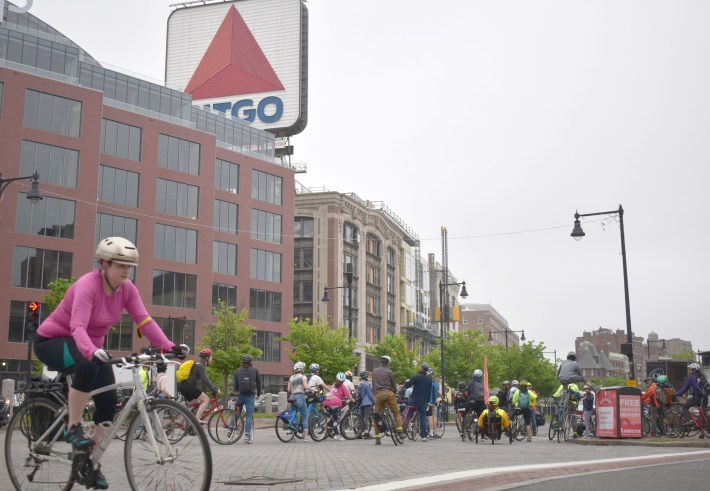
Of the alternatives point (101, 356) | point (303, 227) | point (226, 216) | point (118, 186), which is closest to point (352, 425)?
point (101, 356)

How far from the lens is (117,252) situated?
545cm

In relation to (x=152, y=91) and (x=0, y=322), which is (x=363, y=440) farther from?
(x=152, y=91)

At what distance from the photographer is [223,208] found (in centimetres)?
6400

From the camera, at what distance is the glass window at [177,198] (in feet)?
189

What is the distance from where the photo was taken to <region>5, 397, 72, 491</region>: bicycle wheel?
18.2 ft

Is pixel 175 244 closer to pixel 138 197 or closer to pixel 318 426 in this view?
pixel 138 197

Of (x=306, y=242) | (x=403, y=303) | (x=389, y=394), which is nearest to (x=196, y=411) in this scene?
(x=389, y=394)

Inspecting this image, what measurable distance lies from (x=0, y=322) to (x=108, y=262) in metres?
45.6

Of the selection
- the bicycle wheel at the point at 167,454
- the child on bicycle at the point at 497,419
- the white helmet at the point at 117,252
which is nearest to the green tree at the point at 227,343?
the child on bicycle at the point at 497,419

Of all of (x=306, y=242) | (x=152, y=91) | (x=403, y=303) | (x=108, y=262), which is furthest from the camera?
(x=403, y=303)

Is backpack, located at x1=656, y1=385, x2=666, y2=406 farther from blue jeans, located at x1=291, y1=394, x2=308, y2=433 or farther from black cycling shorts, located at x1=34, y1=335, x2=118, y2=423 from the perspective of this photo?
black cycling shorts, located at x1=34, y1=335, x2=118, y2=423

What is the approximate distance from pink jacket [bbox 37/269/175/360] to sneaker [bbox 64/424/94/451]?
1.79 ft

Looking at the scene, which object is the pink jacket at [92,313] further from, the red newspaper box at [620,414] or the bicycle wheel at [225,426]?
the red newspaper box at [620,414]

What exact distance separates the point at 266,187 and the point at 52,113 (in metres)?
21.0
